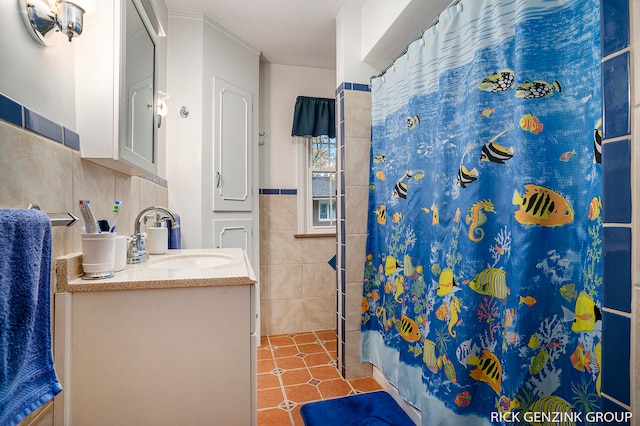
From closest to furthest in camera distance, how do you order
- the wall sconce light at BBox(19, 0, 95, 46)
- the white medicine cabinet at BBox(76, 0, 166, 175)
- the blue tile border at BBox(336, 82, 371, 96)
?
the wall sconce light at BBox(19, 0, 95, 46) < the white medicine cabinet at BBox(76, 0, 166, 175) < the blue tile border at BBox(336, 82, 371, 96)

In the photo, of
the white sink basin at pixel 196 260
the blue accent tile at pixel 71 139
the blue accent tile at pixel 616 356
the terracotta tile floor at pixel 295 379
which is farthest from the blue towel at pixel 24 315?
the terracotta tile floor at pixel 295 379

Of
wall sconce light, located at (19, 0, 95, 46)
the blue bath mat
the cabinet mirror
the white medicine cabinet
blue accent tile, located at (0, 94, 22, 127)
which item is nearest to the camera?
blue accent tile, located at (0, 94, 22, 127)

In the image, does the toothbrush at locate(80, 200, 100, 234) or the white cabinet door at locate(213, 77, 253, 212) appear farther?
the white cabinet door at locate(213, 77, 253, 212)

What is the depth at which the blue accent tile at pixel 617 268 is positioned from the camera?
62 cm

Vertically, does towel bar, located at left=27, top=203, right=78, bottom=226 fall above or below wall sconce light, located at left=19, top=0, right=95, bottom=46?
below

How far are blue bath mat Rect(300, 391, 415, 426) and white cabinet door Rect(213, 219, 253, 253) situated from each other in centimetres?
122

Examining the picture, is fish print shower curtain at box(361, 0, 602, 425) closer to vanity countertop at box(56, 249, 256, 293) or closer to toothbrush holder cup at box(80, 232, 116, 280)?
vanity countertop at box(56, 249, 256, 293)

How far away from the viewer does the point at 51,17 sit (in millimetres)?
851

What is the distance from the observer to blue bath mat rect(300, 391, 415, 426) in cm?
163

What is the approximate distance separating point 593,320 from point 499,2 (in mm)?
1053

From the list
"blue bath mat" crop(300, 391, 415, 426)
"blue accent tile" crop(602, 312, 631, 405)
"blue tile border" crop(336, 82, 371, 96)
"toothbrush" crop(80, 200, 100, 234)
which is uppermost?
"blue tile border" crop(336, 82, 371, 96)

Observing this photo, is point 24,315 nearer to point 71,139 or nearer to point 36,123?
point 36,123

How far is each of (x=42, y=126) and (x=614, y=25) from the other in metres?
1.33

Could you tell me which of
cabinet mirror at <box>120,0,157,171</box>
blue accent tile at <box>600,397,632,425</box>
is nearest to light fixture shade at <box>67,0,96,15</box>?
cabinet mirror at <box>120,0,157,171</box>
